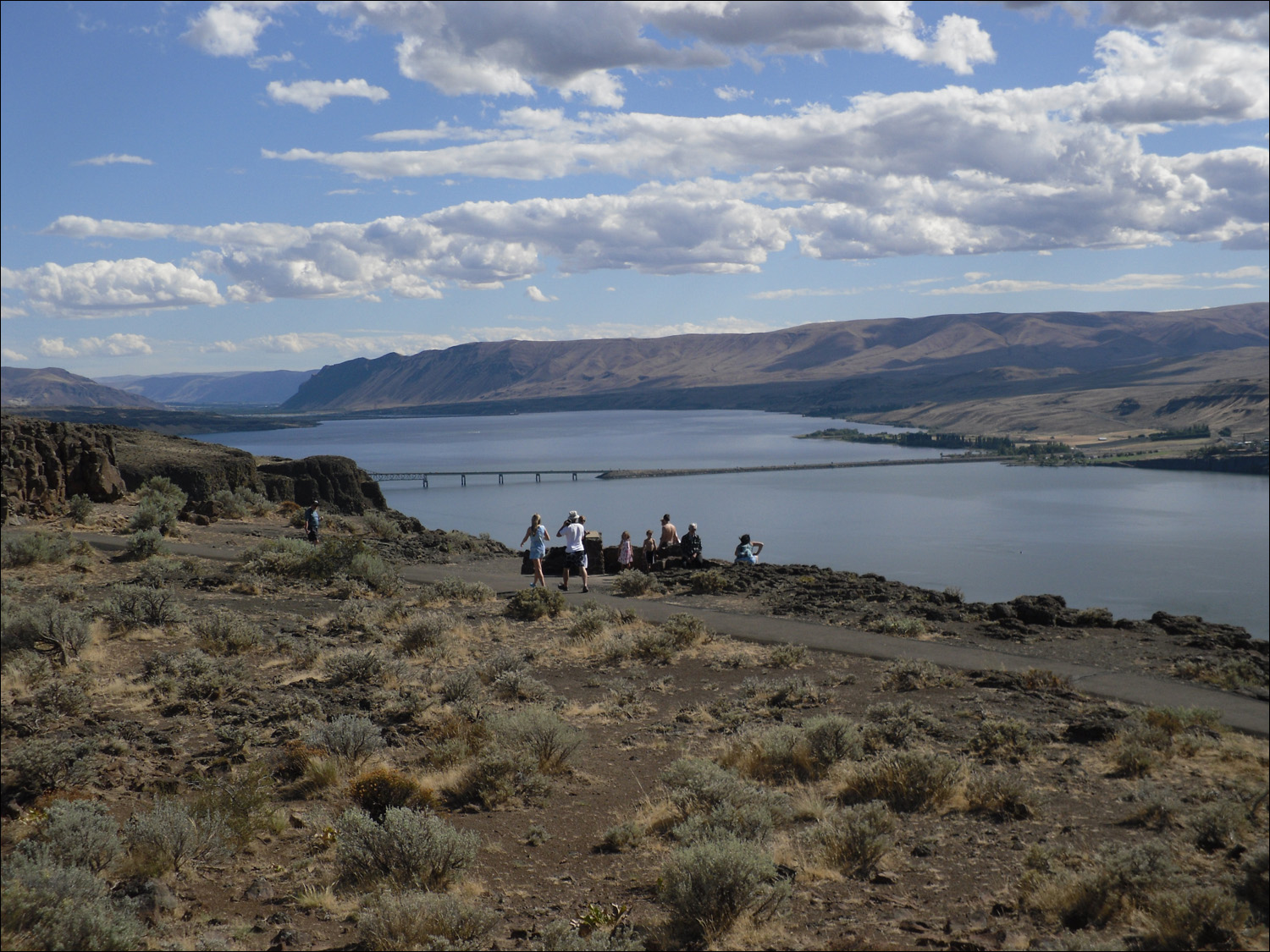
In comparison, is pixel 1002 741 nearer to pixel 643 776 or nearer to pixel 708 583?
pixel 643 776

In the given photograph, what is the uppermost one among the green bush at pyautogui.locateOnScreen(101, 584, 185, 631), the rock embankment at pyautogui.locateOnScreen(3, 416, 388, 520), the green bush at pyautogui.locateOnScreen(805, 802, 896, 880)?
the rock embankment at pyautogui.locateOnScreen(3, 416, 388, 520)

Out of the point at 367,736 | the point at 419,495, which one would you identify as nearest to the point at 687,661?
the point at 367,736

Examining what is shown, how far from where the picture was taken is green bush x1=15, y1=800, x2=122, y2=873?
17.6 ft

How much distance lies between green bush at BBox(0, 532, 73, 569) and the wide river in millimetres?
38370

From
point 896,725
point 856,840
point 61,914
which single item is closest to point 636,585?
point 896,725

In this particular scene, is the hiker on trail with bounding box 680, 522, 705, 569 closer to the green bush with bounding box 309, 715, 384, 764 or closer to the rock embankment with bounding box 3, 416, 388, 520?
the green bush with bounding box 309, 715, 384, 764

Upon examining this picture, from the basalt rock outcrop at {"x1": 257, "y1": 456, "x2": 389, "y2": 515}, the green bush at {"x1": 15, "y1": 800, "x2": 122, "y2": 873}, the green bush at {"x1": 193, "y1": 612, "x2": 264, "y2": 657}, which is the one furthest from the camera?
the basalt rock outcrop at {"x1": 257, "y1": 456, "x2": 389, "y2": 515}

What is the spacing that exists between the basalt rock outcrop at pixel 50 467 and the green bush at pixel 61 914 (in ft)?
53.3

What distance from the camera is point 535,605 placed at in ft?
45.5

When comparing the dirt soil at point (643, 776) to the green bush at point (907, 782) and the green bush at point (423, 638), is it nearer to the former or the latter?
the green bush at point (907, 782)

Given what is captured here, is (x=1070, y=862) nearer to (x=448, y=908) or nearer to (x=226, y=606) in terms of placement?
(x=448, y=908)

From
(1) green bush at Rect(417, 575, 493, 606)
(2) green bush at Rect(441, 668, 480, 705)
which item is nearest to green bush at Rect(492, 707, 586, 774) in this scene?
(2) green bush at Rect(441, 668, 480, 705)

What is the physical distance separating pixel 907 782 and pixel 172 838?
5.21 metres

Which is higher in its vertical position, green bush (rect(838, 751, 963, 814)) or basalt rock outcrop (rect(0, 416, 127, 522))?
basalt rock outcrop (rect(0, 416, 127, 522))
